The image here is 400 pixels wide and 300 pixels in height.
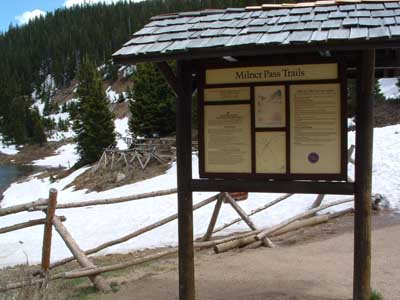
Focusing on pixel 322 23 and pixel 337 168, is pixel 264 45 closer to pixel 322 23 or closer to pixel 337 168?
pixel 322 23

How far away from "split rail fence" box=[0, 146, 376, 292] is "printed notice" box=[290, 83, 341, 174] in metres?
2.90

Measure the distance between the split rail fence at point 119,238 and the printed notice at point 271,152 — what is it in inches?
99.5

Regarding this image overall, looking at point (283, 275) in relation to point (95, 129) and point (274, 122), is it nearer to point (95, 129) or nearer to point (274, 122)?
point (274, 122)

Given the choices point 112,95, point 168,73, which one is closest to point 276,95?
point 168,73

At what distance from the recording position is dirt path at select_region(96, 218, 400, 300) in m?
6.41

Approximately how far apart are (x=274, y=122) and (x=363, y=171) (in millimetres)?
1010

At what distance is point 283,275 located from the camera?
729cm

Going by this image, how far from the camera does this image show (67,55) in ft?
470

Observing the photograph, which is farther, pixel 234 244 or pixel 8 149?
pixel 8 149

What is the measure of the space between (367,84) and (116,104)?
Result: 3685 inches

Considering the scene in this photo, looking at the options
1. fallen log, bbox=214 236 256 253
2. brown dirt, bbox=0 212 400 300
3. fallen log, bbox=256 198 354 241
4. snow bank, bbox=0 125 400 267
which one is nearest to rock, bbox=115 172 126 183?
snow bank, bbox=0 125 400 267

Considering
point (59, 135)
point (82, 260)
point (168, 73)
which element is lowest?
point (59, 135)

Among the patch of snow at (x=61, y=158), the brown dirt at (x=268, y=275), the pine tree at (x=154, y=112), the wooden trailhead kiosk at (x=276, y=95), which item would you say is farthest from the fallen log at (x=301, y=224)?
the patch of snow at (x=61, y=158)

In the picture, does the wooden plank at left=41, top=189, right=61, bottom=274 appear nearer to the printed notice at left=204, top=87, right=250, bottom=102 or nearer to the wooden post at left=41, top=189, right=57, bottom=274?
the wooden post at left=41, top=189, right=57, bottom=274
